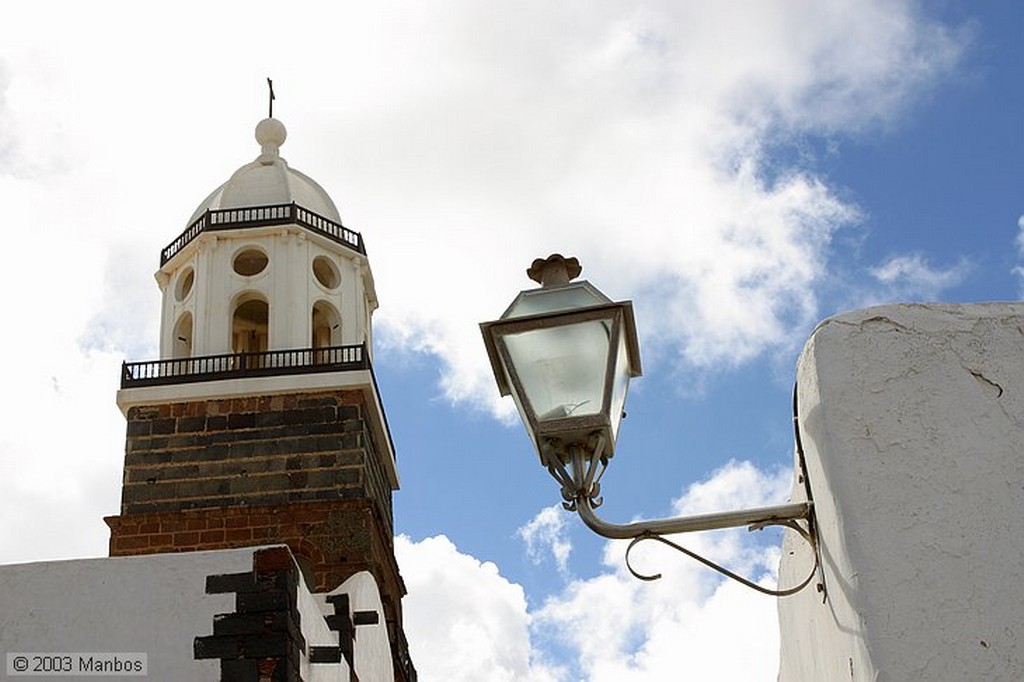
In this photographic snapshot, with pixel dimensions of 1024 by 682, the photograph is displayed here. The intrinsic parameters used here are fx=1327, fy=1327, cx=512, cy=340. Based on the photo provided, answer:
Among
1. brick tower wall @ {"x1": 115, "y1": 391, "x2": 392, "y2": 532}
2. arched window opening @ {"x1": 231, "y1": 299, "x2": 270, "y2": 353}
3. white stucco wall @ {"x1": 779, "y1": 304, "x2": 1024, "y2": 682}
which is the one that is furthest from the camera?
arched window opening @ {"x1": 231, "y1": 299, "x2": 270, "y2": 353}

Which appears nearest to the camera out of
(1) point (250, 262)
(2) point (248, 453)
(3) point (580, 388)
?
(3) point (580, 388)

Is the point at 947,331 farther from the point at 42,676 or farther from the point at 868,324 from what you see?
the point at 42,676

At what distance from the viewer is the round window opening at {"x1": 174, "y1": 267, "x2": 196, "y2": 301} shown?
18.5 m

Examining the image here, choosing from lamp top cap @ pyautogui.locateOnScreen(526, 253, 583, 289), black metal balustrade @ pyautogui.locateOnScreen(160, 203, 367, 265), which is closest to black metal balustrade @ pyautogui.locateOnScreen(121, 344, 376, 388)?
black metal balustrade @ pyautogui.locateOnScreen(160, 203, 367, 265)

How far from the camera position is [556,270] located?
363 cm

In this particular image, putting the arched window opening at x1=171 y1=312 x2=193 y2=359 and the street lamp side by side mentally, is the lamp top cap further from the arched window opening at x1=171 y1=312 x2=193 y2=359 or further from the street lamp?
the arched window opening at x1=171 y1=312 x2=193 y2=359

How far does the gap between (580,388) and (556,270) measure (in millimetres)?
427

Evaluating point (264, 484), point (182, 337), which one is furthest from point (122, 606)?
point (182, 337)

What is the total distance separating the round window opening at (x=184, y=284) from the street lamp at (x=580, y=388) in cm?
1569

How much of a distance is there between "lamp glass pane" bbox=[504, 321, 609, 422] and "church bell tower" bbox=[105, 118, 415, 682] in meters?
11.6

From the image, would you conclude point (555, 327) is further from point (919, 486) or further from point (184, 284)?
point (184, 284)

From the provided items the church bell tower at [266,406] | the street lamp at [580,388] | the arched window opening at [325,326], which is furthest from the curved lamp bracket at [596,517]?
the arched window opening at [325,326]

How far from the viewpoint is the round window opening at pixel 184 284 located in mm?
18516

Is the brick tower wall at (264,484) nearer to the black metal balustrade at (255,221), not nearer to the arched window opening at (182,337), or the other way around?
the arched window opening at (182,337)
